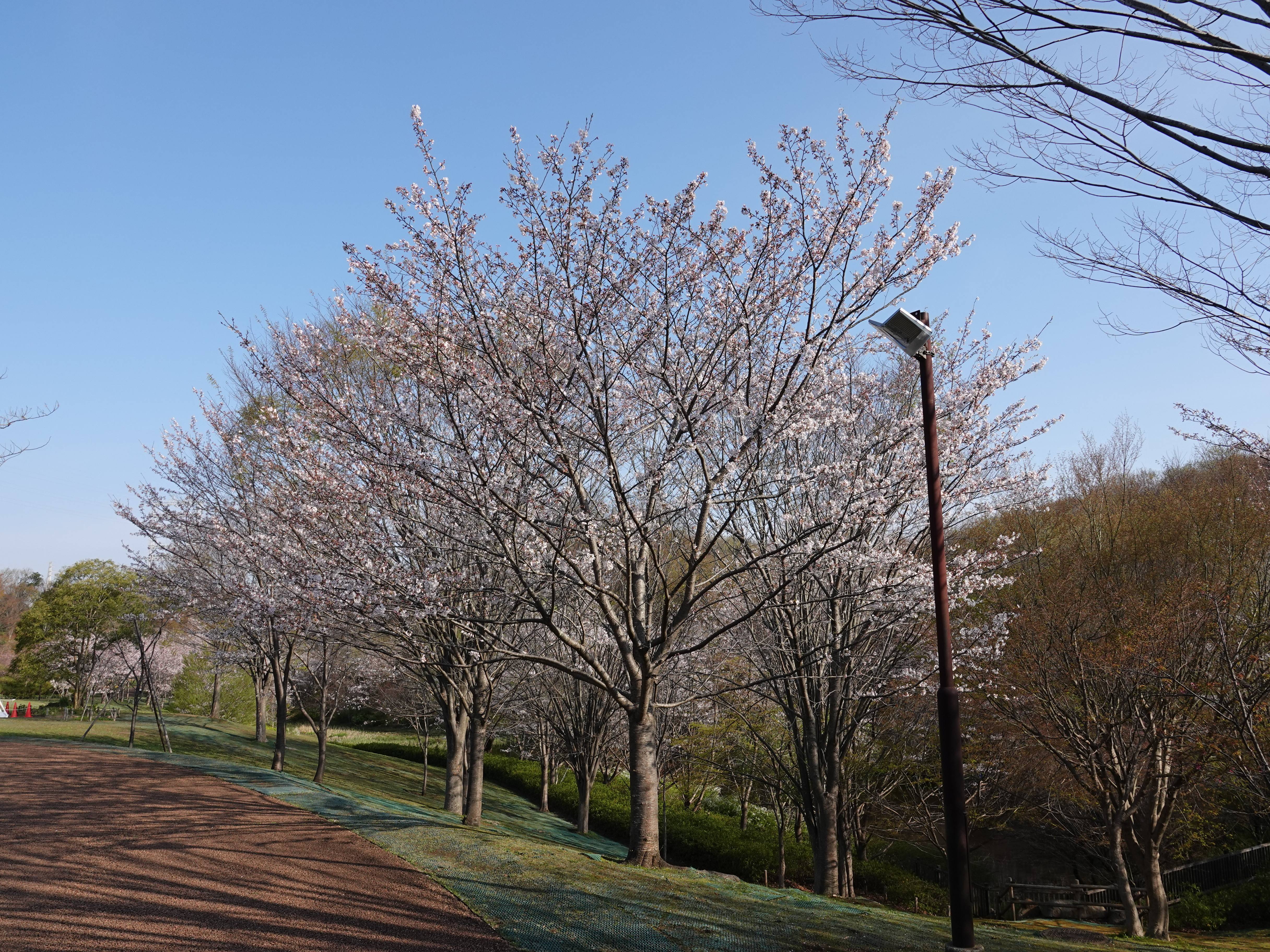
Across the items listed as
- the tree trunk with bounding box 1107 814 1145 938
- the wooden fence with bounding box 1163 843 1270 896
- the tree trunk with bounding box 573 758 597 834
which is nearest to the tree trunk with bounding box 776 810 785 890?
the tree trunk with bounding box 573 758 597 834

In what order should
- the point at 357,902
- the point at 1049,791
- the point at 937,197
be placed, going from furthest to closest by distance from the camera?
the point at 1049,791, the point at 937,197, the point at 357,902

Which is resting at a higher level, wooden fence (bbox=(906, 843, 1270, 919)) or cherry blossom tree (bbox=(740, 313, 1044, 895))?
cherry blossom tree (bbox=(740, 313, 1044, 895))

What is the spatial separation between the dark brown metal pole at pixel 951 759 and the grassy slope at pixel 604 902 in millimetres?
1276

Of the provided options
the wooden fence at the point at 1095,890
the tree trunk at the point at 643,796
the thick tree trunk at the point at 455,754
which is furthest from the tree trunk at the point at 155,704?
the wooden fence at the point at 1095,890

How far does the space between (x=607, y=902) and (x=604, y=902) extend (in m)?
0.03

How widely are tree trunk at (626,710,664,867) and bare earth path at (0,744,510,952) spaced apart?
2742 mm

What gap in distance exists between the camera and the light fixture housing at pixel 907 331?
6.74 metres

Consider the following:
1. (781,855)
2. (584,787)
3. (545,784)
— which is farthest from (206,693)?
(781,855)

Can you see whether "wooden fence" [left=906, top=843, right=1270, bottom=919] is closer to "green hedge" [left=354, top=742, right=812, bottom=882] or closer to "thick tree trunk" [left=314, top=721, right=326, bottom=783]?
"green hedge" [left=354, top=742, right=812, bottom=882]

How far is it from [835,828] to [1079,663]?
5053mm

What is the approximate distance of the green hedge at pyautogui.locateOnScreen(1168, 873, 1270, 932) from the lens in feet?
55.6

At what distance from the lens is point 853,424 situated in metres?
12.3

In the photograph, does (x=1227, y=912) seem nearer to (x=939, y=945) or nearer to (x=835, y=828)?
(x=835, y=828)

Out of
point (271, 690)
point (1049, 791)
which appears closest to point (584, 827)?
point (1049, 791)
